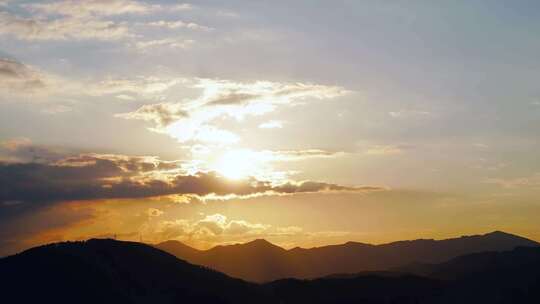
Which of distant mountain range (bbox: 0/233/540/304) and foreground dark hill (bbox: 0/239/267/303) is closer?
foreground dark hill (bbox: 0/239/267/303)

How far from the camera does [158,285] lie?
168 metres

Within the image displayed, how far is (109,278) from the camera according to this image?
528 ft

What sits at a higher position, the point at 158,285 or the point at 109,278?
the point at 109,278

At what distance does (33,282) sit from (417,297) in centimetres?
10997

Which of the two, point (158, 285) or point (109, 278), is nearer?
point (109, 278)

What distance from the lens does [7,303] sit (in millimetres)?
145125

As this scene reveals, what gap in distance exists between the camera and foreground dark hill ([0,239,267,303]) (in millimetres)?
152500

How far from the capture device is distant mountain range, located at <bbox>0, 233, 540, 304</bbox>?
154250 millimetres

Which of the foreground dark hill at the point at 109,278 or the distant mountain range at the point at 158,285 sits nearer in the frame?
the foreground dark hill at the point at 109,278

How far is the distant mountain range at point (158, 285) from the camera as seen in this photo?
154m

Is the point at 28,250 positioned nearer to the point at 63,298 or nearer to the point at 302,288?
the point at 63,298

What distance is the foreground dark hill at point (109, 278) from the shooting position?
500 feet

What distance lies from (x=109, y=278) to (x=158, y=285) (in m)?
14.1

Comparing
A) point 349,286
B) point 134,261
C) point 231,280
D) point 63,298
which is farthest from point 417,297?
point 63,298
